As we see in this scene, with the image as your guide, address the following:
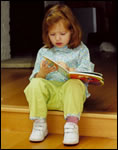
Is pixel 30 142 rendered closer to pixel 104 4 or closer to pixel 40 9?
pixel 40 9

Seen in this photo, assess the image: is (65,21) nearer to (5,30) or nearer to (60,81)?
(60,81)

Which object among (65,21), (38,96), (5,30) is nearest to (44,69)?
(38,96)

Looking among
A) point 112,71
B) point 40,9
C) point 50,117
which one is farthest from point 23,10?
point 50,117

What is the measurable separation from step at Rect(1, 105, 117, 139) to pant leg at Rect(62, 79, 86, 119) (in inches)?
4.3

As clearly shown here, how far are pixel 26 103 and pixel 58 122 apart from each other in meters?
0.26

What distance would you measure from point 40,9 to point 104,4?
0.98 meters

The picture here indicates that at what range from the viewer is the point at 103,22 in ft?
18.2

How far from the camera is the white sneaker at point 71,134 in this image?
152cm

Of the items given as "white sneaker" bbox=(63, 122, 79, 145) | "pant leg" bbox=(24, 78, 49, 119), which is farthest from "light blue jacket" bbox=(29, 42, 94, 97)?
"white sneaker" bbox=(63, 122, 79, 145)

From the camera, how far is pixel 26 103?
189 cm

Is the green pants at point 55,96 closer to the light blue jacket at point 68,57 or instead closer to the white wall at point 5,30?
the light blue jacket at point 68,57

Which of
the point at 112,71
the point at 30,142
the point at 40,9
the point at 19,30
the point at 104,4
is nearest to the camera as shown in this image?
the point at 30,142

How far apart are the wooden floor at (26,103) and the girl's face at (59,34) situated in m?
0.36

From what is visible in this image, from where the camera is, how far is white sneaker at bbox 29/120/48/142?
1.58 meters
